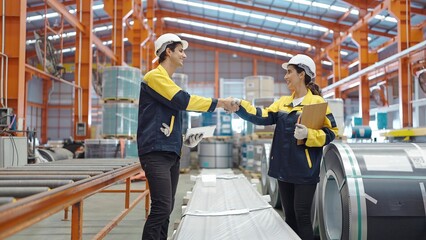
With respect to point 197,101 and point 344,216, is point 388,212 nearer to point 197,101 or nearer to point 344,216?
point 344,216

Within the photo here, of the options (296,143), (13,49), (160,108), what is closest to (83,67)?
(13,49)

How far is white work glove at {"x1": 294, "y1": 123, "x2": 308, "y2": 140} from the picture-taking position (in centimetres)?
267

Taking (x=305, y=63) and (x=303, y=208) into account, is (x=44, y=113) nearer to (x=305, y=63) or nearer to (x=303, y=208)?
(x=305, y=63)

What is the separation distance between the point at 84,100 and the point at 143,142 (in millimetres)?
8727

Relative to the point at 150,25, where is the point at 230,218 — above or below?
below

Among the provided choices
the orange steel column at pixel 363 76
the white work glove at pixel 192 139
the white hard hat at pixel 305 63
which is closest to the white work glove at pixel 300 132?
the white hard hat at pixel 305 63

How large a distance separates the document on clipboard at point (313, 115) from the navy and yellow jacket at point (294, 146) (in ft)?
0.19

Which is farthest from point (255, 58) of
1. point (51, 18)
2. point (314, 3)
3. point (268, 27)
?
point (51, 18)

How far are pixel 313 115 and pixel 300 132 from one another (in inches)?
6.2

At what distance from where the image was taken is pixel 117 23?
44.3ft

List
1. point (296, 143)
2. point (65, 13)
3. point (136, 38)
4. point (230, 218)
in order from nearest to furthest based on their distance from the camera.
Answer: point (296, 143)
point (230, 218)
point (65, 13)
point (136, 38)

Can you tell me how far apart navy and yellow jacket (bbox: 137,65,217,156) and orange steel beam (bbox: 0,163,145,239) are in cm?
45

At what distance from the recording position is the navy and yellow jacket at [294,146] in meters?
2.74

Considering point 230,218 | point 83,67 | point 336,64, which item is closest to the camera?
point 230,218
